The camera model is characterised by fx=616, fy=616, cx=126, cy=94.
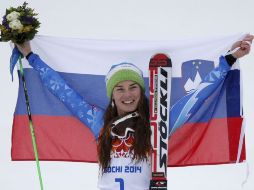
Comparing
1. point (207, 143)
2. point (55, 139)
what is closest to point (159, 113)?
point (207, 143)

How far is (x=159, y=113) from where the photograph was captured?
10.6 ft

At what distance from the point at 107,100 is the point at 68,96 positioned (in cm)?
24

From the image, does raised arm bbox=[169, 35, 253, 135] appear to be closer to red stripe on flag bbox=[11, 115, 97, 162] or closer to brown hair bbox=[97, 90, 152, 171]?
brown hair bbox=[97, 90, 152, 171]

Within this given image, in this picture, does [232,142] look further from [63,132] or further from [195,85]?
[63,132]

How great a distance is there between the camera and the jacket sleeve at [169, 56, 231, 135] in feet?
10.8

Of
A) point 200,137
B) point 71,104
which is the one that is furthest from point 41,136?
point 200,137

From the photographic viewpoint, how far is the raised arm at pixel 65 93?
3344mm

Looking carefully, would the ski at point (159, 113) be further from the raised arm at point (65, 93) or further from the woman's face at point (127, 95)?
the raised arm at point (65, 93)

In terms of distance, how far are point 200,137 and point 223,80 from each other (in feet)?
1.17

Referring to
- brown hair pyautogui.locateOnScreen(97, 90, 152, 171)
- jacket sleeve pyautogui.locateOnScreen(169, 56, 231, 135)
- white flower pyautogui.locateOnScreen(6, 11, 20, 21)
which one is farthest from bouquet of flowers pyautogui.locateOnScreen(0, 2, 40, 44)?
jacket sleeve pyautogui.locateOnScreen(169, 56, 231, 135)

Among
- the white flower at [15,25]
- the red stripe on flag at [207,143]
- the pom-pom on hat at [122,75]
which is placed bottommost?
the red stripe on flag at [207,143]

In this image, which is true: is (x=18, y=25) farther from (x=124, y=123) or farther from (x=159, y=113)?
(x=159, y=113)

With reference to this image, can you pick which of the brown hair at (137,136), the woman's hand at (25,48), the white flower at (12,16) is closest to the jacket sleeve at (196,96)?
the brown hair at (137,136)

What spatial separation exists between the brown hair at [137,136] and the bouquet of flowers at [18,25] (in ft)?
2.01
